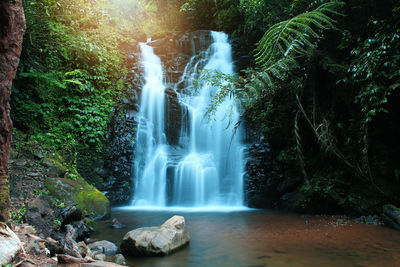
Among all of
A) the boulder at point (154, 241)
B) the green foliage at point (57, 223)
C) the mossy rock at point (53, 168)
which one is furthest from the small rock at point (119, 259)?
the mossy rock at point (53, 168)

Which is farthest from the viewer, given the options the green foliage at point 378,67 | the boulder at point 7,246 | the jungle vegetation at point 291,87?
the jungle vegetation at point 291,87

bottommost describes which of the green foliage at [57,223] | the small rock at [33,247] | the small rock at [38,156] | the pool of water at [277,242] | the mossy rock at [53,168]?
the pool of water at [277,242]

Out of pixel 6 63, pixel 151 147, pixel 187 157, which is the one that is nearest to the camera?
pixel 6 63

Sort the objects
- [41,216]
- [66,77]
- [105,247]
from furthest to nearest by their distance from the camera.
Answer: [66,77] < [41,216] < [105,247]

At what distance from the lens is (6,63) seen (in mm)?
2365

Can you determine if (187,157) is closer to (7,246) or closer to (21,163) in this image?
(21,163)

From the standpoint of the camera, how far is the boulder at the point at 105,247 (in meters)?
3.59

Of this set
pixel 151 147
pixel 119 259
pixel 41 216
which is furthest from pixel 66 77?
pixel 119 259

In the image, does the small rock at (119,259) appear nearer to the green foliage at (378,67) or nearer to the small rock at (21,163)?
the small rock at (21,163)

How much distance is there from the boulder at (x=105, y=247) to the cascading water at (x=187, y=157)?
11.8 ft

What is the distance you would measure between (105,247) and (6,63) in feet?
8.76

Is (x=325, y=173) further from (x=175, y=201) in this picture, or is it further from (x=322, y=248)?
(x=175, y=201)

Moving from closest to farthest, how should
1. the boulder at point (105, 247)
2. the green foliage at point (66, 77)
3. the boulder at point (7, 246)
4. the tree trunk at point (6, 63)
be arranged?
1. the boulder at point (7, 246)
2. the tree trunk at point (6, 63)
3. the boulder at point (105, 247)
4. the green foliage at point (66, 77)

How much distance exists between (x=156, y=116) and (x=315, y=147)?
5.54m
